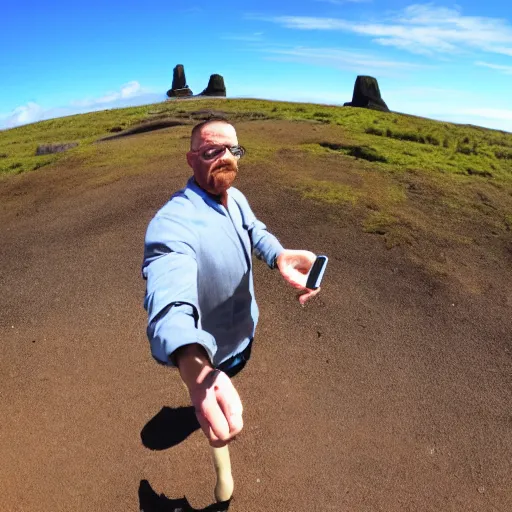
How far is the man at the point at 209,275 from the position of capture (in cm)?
159

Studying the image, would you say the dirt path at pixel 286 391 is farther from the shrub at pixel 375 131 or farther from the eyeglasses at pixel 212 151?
the shrub at pixel 375 131

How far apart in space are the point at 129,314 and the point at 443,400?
15.0ft

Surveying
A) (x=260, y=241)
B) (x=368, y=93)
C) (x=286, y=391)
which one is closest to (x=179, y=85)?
(x=368, y=93)

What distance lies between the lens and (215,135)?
8.35ft

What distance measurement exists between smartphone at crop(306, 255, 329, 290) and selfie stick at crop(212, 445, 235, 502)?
1536mm

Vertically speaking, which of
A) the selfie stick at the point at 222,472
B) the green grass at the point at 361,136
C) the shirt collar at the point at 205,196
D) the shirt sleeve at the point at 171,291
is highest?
the shirt collar at the point at 205,196

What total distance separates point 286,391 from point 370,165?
8.76 m

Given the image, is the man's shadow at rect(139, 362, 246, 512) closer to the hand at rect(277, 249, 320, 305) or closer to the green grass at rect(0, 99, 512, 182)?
the hand at rect(277, 249, 320, 305)

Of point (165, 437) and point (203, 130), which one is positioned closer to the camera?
point (203, 130)

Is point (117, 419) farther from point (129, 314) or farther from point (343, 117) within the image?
point (343, 117)

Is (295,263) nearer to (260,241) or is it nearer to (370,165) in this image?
(260,241)

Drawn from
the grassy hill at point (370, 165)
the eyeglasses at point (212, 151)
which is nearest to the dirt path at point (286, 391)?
the grassy hill at point (370, 165)

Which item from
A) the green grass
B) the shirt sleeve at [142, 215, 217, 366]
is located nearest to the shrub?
the green grass

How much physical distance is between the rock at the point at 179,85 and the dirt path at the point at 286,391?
1236 inches
